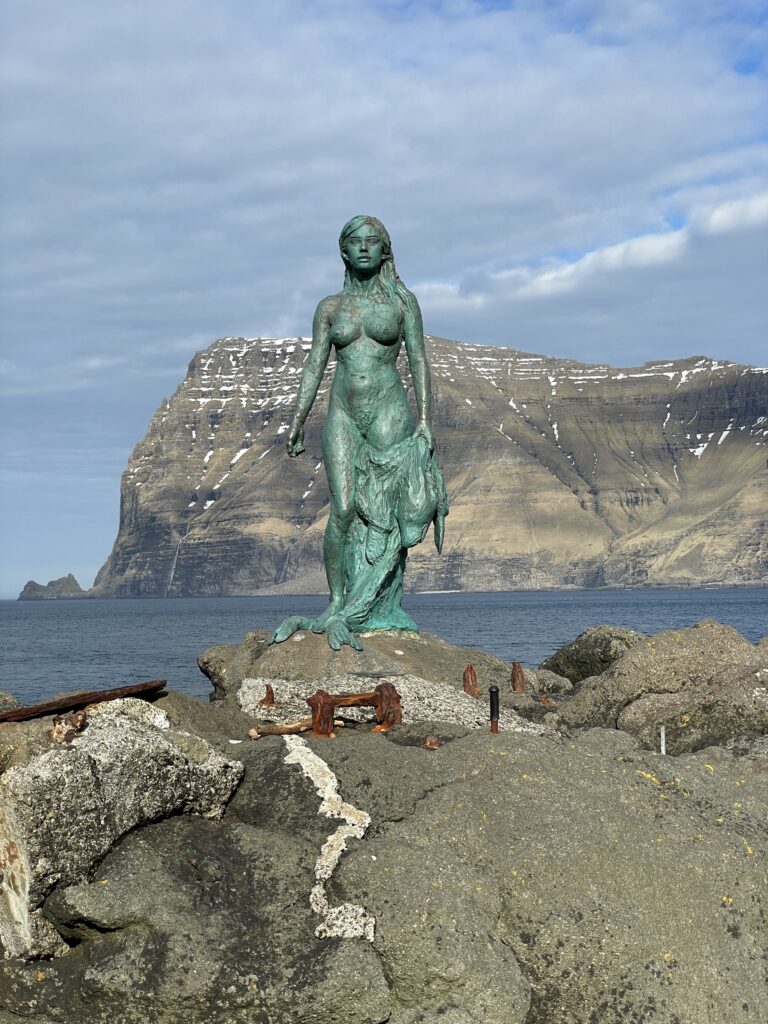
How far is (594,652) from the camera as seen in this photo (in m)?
20.0

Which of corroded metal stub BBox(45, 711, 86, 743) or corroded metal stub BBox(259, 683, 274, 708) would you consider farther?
corroded metal stub BBox(259, 683, 274, 708)

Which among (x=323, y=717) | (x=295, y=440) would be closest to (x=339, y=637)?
(x=295, y=440)

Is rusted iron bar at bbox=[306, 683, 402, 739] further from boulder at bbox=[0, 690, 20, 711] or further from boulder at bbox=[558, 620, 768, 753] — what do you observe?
boulder at bbox=[558, 620, 768, 753]

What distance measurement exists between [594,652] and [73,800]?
549 inches

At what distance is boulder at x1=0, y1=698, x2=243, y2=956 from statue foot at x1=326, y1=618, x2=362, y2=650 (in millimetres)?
5593

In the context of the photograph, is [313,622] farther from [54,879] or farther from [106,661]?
[106,661]

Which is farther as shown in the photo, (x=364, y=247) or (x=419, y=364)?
(x=419, y=364)

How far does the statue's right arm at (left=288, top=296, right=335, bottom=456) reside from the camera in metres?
14.5

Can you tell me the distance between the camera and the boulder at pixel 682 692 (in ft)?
39.8

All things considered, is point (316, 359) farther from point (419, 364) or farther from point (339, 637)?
point (339, 637)

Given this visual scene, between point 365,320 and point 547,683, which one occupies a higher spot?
point 365,320

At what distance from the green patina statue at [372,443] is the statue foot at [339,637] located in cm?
59

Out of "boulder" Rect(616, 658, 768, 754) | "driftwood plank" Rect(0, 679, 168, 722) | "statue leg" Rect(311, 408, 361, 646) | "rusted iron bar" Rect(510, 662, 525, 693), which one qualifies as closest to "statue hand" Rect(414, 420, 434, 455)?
"statue leg" Rect(311, 408, 361, 646)

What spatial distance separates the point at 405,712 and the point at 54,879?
16.9ft
